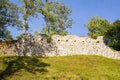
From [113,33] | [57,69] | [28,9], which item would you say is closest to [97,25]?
[113,33]

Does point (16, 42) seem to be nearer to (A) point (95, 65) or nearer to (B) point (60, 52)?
(B) point (60, 52)

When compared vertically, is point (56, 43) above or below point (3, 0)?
below

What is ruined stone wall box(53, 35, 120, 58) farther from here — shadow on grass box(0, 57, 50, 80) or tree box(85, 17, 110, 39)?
tree box(85, 17, 110, 39)

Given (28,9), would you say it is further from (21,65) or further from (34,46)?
(21,65)

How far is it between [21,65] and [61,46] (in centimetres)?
1382

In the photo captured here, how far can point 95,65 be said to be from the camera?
3953cm

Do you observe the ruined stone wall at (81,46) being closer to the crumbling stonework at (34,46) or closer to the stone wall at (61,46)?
the stone wall at (61,46)

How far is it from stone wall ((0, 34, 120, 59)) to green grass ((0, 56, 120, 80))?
16.9 feet

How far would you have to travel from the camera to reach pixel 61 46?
157 feet

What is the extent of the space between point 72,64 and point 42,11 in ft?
66.6

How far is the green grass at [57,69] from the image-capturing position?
3094 cm

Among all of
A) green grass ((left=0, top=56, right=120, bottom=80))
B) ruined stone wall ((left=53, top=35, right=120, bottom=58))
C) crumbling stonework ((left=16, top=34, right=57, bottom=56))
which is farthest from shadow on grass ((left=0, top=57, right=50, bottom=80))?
ruined stone wall ((left=53, top=35, right=120, bottom=58))

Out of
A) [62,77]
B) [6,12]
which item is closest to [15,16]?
[6,12]

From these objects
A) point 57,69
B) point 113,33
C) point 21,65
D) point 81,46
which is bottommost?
point 57,69
